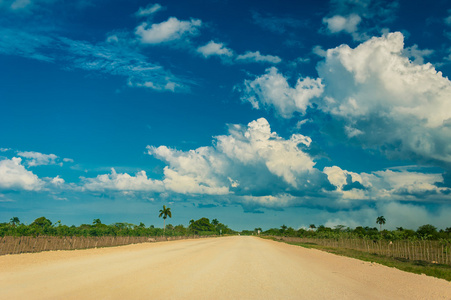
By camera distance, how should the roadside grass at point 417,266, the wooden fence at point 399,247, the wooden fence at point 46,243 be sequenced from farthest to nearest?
the wooden fence at point 399,247
the wooden fence at point 46,243
the roadside grass at point 417,266

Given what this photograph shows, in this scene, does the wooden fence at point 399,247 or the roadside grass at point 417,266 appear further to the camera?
the wooden fence at point 399,247

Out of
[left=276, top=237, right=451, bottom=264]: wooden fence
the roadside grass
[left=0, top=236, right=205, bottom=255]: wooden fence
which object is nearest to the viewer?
the roadside grass

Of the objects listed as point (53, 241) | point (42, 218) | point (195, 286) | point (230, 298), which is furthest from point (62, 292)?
point (42, 218)

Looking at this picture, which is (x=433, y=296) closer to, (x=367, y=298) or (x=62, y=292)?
(x=367, y=298)

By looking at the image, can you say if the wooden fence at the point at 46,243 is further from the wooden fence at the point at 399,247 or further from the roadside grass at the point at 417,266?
the wooden fence at the point at 399,247

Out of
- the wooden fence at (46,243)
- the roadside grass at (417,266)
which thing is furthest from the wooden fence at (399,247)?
the wooden fence at (46,243)

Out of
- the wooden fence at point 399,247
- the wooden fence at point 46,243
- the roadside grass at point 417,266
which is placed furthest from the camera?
the wooden fence at point 399,247

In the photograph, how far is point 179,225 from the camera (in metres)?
199

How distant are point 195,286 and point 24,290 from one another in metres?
6.54

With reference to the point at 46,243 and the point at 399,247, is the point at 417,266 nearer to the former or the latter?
the point at 399,247

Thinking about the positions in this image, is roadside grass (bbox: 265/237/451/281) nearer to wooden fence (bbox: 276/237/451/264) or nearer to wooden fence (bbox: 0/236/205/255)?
wooden fence (bbox: 276/237/451/264)

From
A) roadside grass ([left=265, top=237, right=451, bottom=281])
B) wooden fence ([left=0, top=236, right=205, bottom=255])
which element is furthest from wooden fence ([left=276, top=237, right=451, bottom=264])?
wooden fence ([left=0, top=236, right=205, bottom=255])

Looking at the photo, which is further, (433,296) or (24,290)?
(433,296)

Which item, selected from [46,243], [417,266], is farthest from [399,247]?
[46,243]
